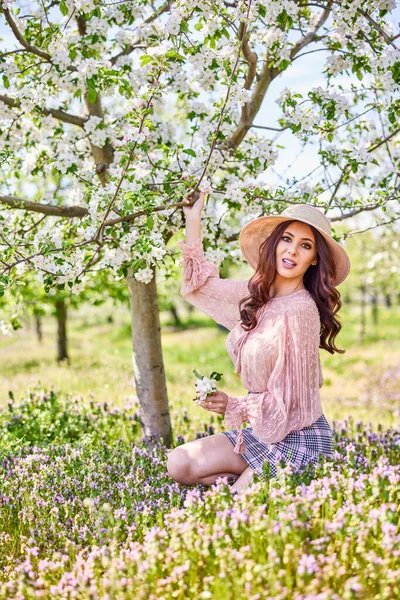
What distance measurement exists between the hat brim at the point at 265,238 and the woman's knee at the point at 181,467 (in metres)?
1.73

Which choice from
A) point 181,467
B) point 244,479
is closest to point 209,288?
point 181,467

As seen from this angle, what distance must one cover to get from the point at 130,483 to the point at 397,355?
15.2 meters

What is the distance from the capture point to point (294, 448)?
13.8ft

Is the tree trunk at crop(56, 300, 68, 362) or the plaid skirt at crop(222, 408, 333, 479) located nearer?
the plaid skirt at crop(222, 408, 333, 479)

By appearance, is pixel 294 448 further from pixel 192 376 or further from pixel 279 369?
pixel 192 376

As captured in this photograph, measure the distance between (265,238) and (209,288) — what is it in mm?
623

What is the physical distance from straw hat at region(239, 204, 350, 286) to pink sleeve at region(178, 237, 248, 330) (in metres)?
0.32

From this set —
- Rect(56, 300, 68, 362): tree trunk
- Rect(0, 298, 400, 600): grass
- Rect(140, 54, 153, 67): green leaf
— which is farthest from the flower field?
Rect(56, 300, 68, 362): tree trunk

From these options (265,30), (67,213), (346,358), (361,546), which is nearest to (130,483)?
(361,546)

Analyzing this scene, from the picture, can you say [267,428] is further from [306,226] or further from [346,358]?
[346,358]

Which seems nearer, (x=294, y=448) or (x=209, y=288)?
(x=294, y=448)

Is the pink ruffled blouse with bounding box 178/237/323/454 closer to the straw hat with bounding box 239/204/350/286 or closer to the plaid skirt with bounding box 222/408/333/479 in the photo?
the plaid skirt with bounding box 222/408/333/479

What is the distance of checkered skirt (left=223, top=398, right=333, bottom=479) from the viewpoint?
13.6 ft

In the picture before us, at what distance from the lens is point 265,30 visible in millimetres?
5367
